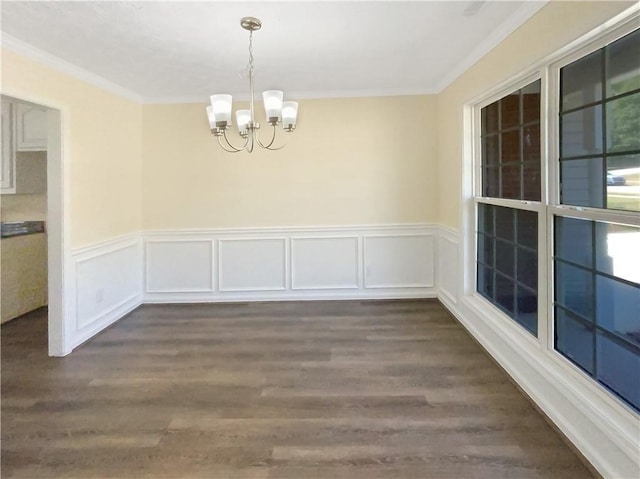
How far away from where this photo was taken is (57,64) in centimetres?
330

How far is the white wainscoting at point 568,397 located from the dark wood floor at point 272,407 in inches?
3.9

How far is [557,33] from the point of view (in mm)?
2219

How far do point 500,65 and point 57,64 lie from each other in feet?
11.3

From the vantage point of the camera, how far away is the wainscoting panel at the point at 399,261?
4879 mm

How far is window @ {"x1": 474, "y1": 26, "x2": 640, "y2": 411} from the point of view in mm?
1880

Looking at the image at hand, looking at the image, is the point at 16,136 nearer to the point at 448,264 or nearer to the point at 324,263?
the point at 324,263

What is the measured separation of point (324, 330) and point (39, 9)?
3.20 meters

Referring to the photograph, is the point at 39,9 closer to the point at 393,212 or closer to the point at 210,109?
the point at 210,109

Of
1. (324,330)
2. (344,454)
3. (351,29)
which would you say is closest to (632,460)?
(344,454)

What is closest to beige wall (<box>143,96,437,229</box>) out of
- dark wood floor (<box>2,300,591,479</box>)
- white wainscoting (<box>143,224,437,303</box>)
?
white wainscoting (<box>143,224,437,303</box>)

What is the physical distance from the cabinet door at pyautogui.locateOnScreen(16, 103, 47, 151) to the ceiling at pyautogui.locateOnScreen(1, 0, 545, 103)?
93 cm

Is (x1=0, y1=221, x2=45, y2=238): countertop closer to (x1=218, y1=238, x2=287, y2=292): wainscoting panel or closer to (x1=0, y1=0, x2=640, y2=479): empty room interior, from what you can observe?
(x1=0, y1=0, x2=640, y2=479): empty room interior

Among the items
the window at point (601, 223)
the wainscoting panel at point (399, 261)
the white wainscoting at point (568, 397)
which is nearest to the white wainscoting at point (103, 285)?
the wainscoting panel at point (399, 261)

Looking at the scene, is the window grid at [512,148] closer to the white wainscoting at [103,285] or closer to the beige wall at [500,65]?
the beige wall at [500,65]
